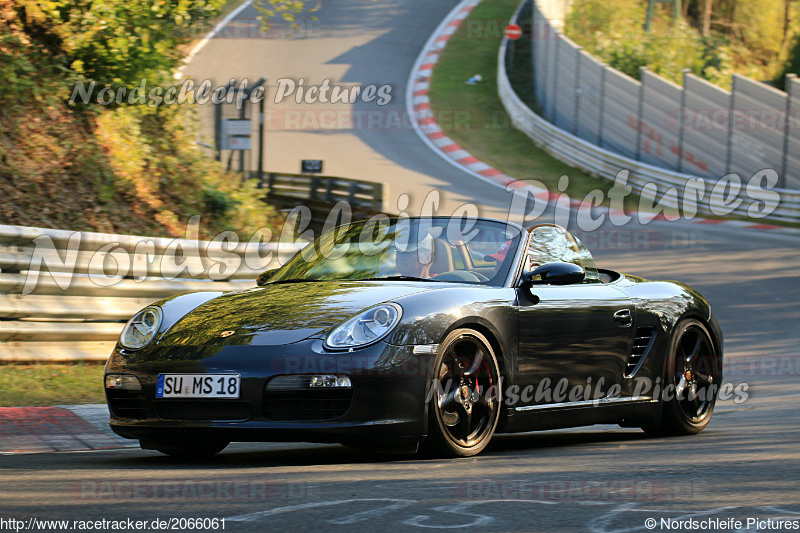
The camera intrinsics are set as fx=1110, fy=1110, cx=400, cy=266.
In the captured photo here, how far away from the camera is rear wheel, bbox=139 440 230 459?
5.71 m

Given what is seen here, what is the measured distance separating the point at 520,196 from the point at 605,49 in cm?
992

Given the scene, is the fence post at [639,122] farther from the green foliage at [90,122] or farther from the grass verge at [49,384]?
the grass verge at [49,384]

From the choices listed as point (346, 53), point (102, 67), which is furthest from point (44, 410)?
point (346, 53)

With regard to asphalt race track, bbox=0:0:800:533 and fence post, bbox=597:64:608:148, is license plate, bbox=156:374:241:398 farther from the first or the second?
fence post, bbox=597:64:608:148

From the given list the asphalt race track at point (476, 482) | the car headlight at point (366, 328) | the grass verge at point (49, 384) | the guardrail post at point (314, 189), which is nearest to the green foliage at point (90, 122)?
the grass verge at point (49, 384)

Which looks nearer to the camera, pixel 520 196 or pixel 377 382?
pixel 377 382

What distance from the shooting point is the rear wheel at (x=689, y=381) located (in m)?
7.06

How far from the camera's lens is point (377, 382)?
5.13 metres

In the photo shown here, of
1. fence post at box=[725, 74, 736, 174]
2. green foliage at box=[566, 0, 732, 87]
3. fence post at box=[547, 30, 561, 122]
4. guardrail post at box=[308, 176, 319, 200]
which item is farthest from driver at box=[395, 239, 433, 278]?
green foliage at box=[566, 0, 732, 87]

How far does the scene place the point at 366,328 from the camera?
5262 millimetres

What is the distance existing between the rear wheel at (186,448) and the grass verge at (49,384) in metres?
1.88

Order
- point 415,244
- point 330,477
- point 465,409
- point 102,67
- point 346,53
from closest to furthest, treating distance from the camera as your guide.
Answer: point 330,477, point 465,409, point 415,244, point 102,67, point 346,53

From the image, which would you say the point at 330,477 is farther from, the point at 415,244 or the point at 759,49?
the point at 759,49

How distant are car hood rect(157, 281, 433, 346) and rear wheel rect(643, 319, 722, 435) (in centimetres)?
212
